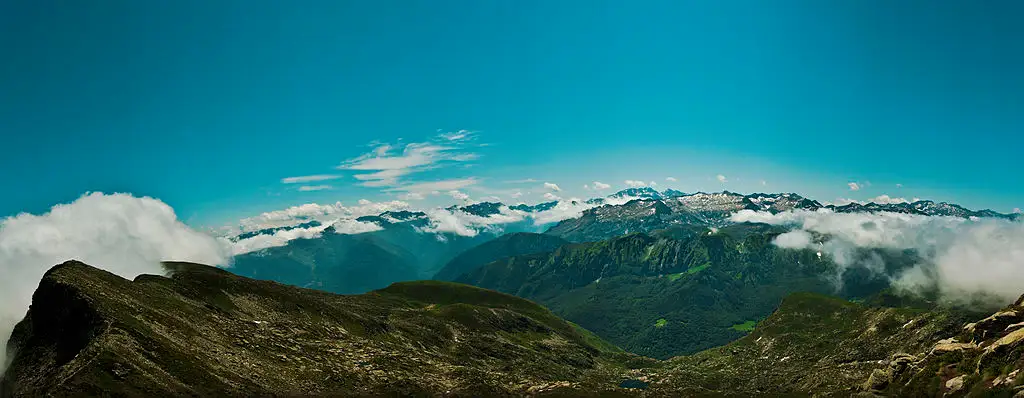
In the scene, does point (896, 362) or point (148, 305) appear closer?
point (896, 362)

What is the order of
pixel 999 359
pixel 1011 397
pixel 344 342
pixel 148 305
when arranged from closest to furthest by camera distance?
pixel 1011 397, pixel 999 359, pixel 148 305, pixel 344 342

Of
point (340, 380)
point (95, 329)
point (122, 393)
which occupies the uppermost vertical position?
point (95, 329)

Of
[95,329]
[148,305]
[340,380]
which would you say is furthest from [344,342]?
[95,329]

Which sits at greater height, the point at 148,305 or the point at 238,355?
the point at 148,305

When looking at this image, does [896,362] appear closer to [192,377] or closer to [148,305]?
[192,377]

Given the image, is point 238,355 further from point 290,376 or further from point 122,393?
point 122,393

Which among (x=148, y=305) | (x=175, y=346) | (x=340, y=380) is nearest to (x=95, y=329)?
(x=175, y=346)

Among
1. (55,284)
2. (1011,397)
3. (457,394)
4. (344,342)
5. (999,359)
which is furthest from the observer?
(344,342)

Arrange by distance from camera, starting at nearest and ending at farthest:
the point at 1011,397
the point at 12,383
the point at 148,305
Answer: the point at 1011,397 < the point at 12,383 < the point at 148,305

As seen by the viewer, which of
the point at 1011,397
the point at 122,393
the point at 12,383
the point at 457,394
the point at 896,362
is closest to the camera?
the point at 1011,397
